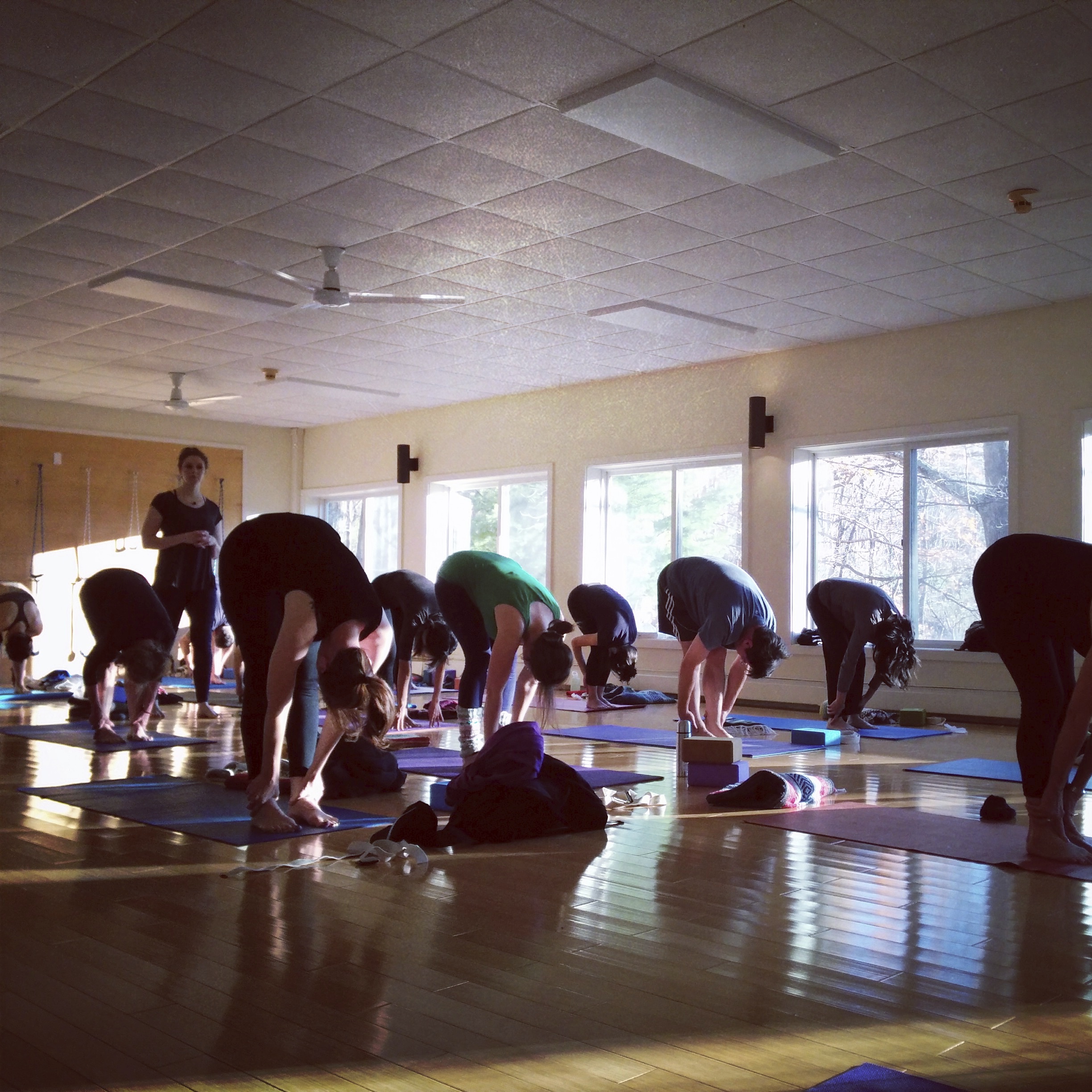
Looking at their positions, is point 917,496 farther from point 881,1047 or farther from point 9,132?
point 881,1047

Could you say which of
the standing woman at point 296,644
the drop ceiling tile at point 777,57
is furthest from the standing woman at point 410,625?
A: the drop ceiling tile at point 777,57

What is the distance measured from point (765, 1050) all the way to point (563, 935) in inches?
28.0

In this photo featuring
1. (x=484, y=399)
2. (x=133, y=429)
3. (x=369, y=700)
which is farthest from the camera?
(x=133, y=429)

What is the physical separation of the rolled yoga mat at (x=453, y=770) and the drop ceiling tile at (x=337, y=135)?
2504 millimetres

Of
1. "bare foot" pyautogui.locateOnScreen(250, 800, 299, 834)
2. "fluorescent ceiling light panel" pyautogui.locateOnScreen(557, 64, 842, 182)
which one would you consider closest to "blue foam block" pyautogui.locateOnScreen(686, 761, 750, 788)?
"bare foot" pyautogui.locateOnScreen(250, 800, 299, 834)

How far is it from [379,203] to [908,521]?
173 inches

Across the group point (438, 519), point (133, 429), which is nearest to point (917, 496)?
point (438, 519)

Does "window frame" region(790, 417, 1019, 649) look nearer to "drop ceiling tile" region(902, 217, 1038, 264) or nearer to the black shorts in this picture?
"drop ceiling tile" region(902, 217, 1038, 264)

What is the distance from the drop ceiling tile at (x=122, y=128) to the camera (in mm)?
4379

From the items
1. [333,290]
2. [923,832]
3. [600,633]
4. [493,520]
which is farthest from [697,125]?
[493,520]

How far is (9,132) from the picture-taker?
4.64 metres

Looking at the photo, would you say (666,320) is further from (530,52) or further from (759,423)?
(530,52)

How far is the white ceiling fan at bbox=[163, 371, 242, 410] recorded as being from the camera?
31.5 feet

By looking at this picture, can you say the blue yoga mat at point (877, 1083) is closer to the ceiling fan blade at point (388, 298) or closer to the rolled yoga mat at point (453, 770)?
the rolled yoga mat at point (453, 770)
